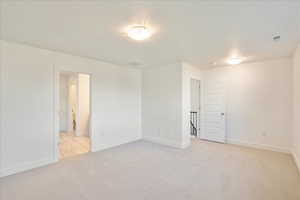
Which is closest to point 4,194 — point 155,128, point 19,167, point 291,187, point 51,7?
point 19,167

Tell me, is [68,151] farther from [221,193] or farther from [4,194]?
[221,193]

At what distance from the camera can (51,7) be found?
183 cm

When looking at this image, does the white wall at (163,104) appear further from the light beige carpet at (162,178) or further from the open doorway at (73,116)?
the open doorway at (73,116)

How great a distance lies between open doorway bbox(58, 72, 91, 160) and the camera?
Result: 447cm

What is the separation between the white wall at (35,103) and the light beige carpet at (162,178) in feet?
1.19

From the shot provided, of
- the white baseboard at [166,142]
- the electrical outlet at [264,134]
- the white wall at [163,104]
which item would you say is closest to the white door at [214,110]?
the electrical outlet at [264,134]

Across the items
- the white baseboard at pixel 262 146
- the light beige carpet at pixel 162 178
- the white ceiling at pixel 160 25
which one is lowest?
the light beige carpet at pixel 162 178

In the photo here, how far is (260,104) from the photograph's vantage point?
4312 mm

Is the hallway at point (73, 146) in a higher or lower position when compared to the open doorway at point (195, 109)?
lower

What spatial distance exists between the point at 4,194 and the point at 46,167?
0.90 m

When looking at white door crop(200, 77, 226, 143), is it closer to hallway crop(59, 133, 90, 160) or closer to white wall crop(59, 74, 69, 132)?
hallway crop(59, 133, 90, 160)

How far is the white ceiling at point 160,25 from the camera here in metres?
1.81

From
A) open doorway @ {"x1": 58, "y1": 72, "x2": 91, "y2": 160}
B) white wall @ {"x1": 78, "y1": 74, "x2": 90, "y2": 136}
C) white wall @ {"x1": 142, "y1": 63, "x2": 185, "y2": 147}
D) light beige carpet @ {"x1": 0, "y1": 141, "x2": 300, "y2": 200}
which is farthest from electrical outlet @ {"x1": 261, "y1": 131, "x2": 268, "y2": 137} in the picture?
white wall @ {"x1": 78, "y1": 74, "x2": 90, "y2": 136}

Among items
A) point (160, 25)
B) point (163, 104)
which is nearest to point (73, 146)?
point (163, 104)
